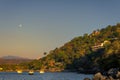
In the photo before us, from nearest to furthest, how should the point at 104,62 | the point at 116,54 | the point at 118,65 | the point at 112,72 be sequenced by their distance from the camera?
1. the point at 112,72
2. the point at 118,65
3. the point at 116,54
4. the point at 104,62

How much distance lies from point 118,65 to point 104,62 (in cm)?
2421

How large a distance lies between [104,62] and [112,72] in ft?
139

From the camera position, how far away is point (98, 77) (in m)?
90.1

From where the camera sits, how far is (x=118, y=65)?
132 metres

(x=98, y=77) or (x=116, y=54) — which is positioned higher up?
(x=116, y=54)

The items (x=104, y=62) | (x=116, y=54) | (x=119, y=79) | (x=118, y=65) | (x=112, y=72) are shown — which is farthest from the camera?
(x=104, y=62)

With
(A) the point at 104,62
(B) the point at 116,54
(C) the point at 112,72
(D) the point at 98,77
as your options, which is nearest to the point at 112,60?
(B) the point at 116,54

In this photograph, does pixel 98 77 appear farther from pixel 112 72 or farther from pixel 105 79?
pixel 112 72

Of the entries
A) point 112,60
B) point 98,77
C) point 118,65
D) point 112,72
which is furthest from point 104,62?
point 98,77

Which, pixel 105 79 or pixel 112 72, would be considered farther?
pixel 112 72

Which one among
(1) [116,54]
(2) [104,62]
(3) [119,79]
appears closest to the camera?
(3) [119,79]

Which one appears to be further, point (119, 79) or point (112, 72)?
point (112, 72)

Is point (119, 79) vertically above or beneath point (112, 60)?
beneath

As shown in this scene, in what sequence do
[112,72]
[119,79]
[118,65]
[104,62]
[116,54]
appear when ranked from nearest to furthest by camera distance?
[119,79], [112,72], [118,65], [116,54], [104,62]
